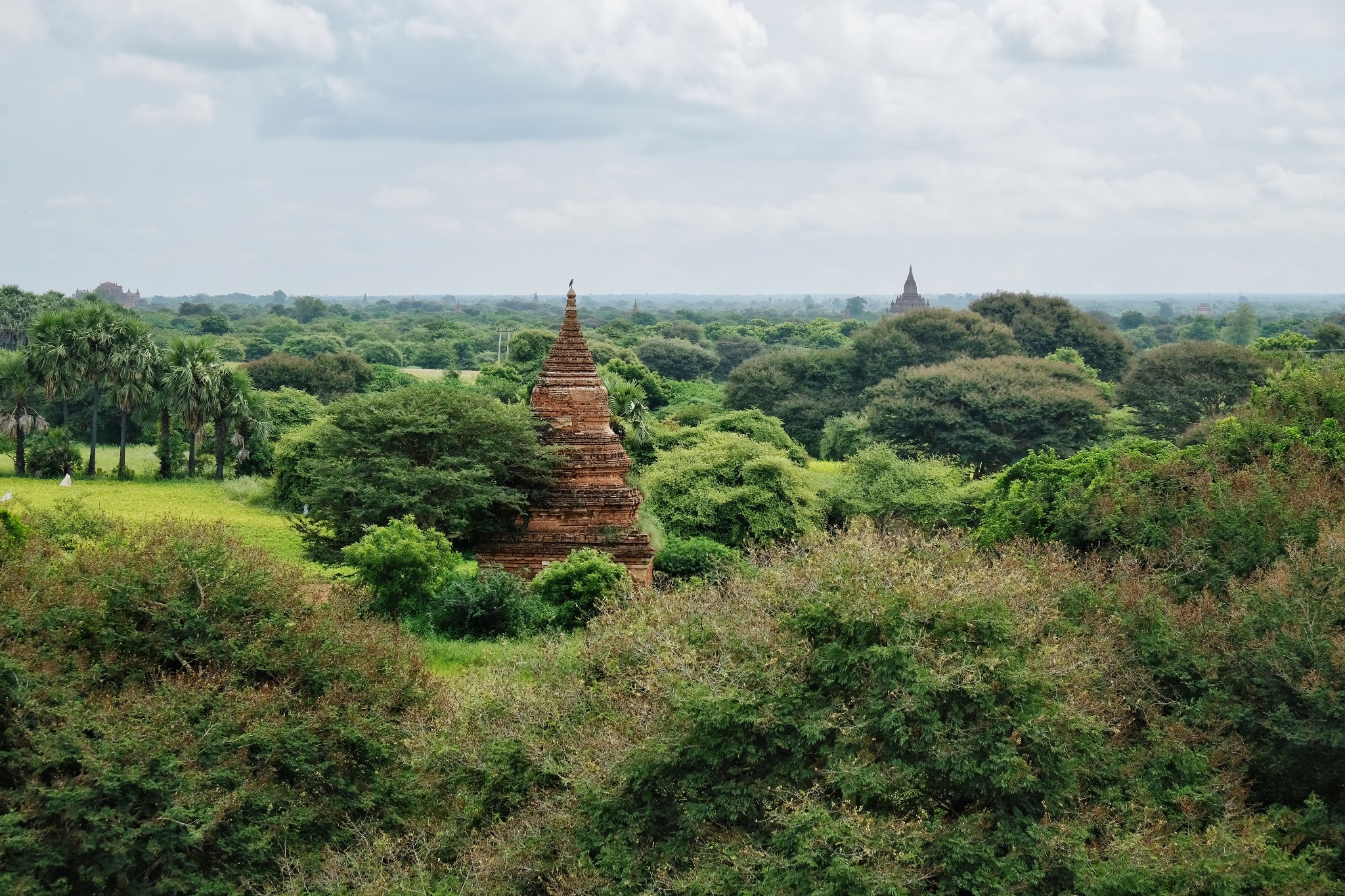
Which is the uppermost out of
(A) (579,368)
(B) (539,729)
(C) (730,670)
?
(A) (579,368)

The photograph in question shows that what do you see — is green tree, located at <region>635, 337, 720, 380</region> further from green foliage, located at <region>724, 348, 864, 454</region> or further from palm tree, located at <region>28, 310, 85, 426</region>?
palm tree, located at <region>28, 310, 85, 426</region>

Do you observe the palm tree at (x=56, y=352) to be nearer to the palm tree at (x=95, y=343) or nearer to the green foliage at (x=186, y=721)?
the palm tree at (x=95, y=343)

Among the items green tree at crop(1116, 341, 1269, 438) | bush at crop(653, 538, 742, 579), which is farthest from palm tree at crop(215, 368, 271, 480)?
green tree at crop(1116, 341, 1269, 438)

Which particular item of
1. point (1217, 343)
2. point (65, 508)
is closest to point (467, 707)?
point (65, 508)

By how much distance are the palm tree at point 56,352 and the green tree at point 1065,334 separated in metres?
54.6

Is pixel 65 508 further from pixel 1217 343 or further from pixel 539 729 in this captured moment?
pixel 1217 343

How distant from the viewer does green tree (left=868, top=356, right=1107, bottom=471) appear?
5097cm

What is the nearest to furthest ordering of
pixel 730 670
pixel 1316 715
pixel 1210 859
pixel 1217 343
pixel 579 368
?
pixel 1210 859 < pixel 730 670 < pixel 1316 715 < pixel 579 368 < pixel 1217 343

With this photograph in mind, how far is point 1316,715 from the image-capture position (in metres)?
13.3

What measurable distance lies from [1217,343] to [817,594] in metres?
50.1

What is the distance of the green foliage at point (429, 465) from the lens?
23.1 metres

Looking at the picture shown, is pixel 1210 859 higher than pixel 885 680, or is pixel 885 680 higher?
pixel 885 680

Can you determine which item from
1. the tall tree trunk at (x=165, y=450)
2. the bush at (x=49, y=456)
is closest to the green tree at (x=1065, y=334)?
the tall tree trunk at (x=165, y=450)

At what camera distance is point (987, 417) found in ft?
170
